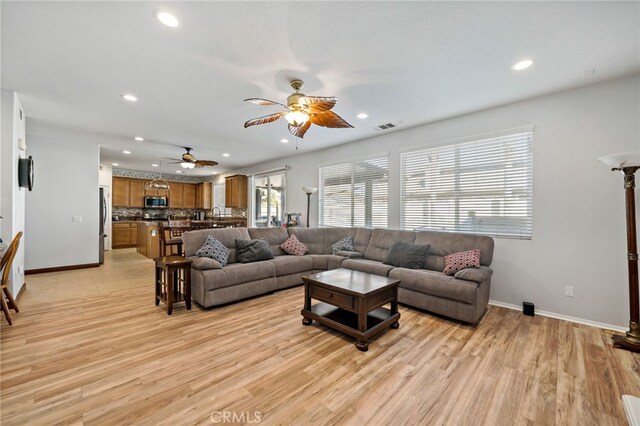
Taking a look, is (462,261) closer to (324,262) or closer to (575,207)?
(575,207)

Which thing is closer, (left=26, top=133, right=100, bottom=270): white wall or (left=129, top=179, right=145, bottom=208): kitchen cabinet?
(left=26, top=133, right=100, bottom=270): white wall

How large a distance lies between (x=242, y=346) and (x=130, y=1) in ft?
9.46

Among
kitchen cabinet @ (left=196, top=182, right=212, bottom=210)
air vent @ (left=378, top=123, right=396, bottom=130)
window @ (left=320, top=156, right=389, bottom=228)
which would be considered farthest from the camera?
kitchen cabinet @ (left=196, top=182, right=212, bottom=210)

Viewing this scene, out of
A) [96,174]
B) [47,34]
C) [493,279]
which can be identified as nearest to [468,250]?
[493,279]

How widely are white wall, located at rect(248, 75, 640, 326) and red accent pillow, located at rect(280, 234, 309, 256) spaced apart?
3.06 meters

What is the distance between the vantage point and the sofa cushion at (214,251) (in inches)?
147

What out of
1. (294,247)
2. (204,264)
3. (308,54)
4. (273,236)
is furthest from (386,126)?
(204,264)

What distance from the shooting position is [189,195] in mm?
10508

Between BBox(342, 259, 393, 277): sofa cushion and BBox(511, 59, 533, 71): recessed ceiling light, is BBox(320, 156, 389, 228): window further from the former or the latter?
BBox(511, 59, 533, 71): recessed ceiling light

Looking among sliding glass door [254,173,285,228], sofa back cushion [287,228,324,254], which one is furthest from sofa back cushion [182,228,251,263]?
sliding glass door [254,173,285,228]

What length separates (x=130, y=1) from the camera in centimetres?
184

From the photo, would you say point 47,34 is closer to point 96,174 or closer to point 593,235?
point 96,174

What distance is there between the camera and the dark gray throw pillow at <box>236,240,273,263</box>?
406 centimetres

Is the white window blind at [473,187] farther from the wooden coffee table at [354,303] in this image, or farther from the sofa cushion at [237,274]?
the sofa cushion at [237,274]
